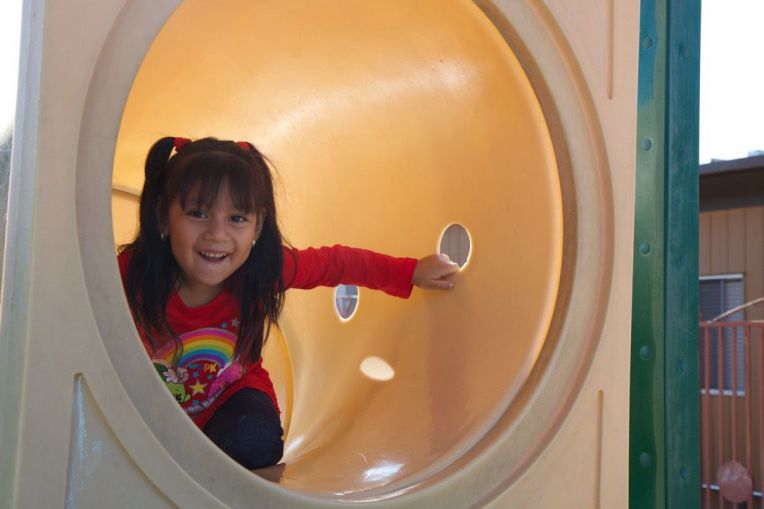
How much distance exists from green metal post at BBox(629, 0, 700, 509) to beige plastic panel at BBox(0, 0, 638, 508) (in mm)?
222

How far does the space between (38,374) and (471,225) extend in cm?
99

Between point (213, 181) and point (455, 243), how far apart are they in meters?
0.52

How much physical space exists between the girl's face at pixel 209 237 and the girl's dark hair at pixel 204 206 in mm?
16

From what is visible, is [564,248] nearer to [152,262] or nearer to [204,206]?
[204,206]

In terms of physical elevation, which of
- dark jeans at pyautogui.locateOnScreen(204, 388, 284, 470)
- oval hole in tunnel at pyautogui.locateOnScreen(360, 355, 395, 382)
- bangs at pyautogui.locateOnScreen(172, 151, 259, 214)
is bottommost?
dark jeans at pyautogui.locateOnScreen(204, 388, 284, 470)

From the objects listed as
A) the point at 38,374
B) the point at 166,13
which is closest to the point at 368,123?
the point at 166,13

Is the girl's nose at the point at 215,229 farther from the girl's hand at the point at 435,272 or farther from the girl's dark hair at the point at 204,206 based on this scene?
the girl's hand at the point at 435,272

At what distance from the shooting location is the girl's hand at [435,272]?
63.9 inches

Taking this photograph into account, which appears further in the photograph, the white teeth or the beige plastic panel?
the white teeth

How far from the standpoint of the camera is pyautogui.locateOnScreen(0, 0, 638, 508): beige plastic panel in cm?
78

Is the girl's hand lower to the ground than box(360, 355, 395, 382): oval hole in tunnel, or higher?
higher

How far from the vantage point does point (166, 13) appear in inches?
34.3

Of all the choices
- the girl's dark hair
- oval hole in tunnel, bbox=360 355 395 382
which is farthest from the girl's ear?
oval hole in tunnel, bbox=360 355 395 382

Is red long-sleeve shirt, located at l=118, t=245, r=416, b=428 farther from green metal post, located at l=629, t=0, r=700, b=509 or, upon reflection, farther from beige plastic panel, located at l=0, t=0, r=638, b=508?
green metal post, located at l=629, t=0, r=700, b=509
